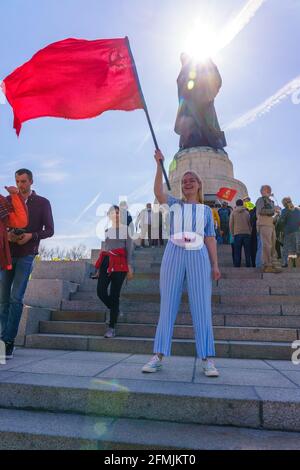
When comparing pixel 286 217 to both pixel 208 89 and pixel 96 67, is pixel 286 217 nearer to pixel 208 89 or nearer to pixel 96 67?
pixel 96 67

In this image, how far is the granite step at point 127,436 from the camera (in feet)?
7.93

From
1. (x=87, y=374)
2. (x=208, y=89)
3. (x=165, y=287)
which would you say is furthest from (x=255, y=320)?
(x=208, y=89)

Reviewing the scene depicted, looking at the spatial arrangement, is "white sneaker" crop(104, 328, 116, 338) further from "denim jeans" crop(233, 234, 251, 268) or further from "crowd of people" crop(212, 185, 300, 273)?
"denim jeans" crop(233, 234, 251, 268)

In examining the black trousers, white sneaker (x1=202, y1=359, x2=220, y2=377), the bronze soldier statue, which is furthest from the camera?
the bronze soldier statue

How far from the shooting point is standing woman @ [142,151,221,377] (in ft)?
12.5

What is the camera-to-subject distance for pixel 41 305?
701 centimetres

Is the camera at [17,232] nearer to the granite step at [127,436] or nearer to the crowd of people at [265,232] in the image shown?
the granite step at [127,436]

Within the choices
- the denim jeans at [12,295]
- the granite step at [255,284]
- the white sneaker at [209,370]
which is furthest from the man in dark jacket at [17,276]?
the granite step at [255,284]

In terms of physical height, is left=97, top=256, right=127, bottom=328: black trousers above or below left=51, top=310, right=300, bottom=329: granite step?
above

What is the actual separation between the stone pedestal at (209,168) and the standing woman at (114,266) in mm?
15557

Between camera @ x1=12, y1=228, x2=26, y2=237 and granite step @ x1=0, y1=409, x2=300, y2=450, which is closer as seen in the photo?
granite step @ x1=0, y1=409, x2=300, y2=450

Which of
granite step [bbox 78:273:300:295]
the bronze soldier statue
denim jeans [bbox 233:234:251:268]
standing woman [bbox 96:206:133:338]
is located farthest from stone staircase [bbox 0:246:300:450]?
the bronze soldier statue

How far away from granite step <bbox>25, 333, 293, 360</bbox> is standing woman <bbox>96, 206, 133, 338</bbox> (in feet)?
1.12
